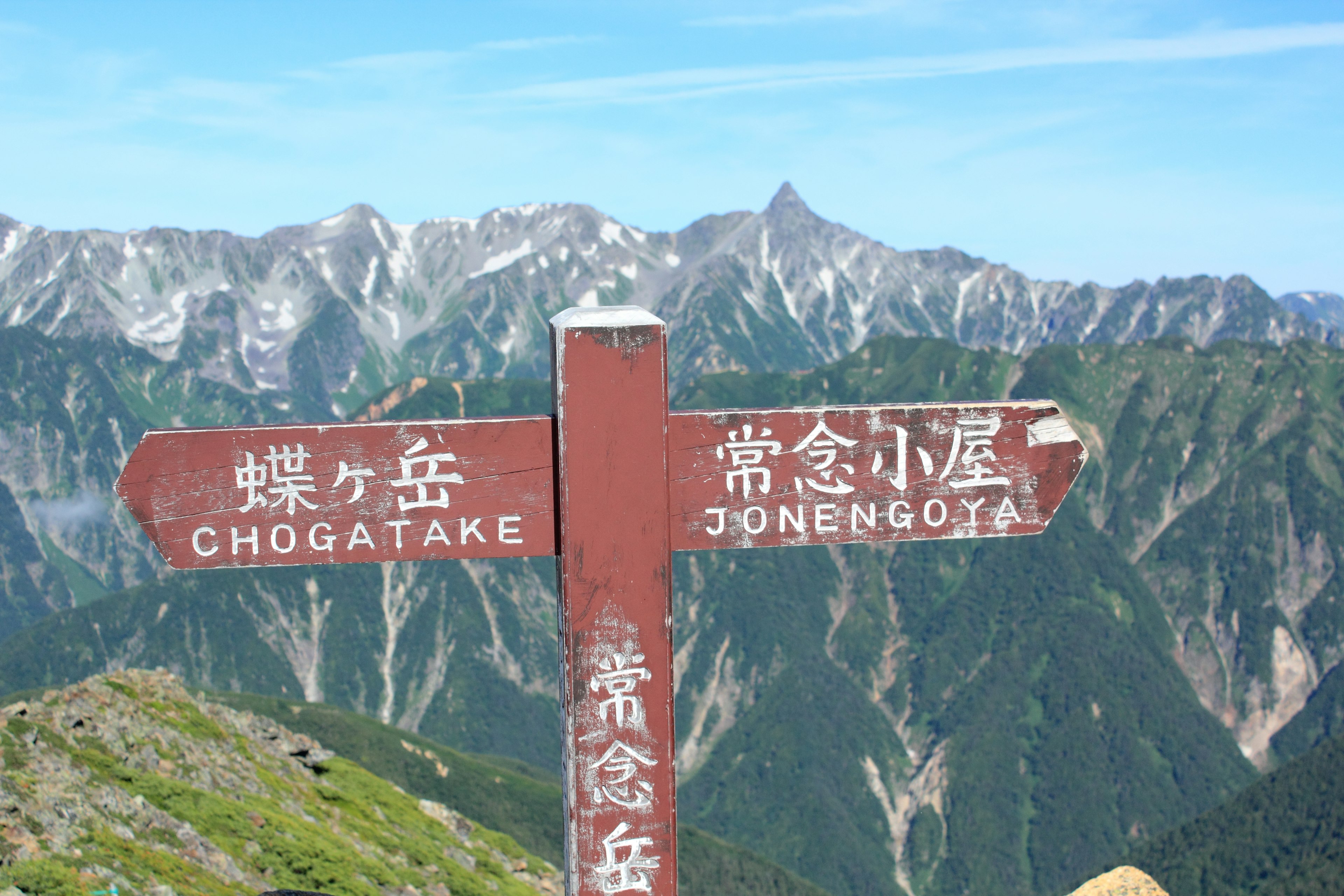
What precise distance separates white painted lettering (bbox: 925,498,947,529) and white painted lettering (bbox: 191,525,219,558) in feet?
15.4

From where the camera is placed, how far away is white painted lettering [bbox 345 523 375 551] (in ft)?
24.4

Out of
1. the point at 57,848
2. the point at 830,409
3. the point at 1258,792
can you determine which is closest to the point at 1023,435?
the point at 830,409

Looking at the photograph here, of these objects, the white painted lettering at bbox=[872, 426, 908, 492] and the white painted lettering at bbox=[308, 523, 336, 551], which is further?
the white painted lettering at bbox=[872, 426, 908, 492]

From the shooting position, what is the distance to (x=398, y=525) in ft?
24.5

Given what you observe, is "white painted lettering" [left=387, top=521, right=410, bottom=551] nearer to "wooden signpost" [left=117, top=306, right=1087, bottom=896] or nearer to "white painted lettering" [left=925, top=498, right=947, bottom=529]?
"wooden signpost" [left=117, top=306, right=1087, bottom=896]

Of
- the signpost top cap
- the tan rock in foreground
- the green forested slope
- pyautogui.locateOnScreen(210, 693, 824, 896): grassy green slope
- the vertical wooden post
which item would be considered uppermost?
the signpost top cap

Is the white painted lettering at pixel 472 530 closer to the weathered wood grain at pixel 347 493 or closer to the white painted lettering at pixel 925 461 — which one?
the weathered wood grain at pixel 347 493

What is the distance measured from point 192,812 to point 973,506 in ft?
123

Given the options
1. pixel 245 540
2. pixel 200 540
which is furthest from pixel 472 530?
pixel 200 540

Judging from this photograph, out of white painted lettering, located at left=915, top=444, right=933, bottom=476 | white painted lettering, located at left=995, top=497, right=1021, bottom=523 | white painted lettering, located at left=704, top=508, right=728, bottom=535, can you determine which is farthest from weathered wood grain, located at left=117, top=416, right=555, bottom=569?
white painted lettering, located at left=995, top=497, right=1021, bottom=523

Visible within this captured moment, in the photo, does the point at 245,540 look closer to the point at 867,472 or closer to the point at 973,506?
the point at 867,472

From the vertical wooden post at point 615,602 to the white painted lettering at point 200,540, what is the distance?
2258 millimetres

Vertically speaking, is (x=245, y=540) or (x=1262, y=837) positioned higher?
(x=245, y=540)

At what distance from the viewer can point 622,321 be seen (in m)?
6.88
